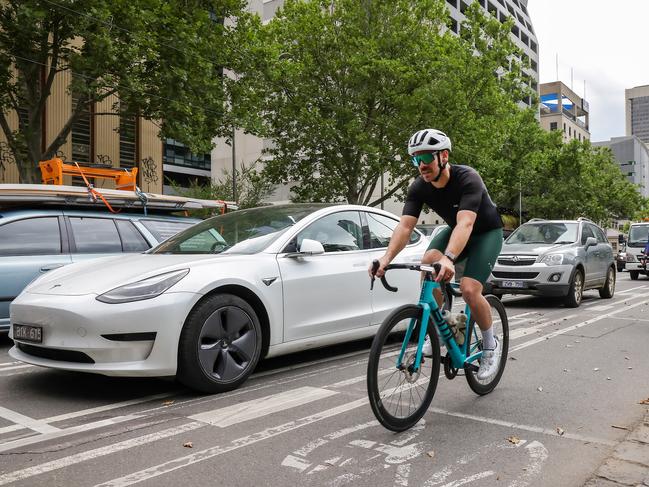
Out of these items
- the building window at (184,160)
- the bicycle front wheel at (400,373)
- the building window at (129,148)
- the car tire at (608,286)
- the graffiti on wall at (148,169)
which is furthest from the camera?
the building window at (184,160)

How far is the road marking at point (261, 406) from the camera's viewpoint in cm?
403

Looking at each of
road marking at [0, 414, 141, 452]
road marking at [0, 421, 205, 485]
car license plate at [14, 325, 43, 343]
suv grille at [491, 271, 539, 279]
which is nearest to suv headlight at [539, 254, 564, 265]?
suv grille at [491, 271, 539, 279]

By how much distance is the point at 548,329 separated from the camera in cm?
845

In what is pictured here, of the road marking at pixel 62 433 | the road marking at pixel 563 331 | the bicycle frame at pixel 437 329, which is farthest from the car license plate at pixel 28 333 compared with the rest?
the road marking at pixel 563 331

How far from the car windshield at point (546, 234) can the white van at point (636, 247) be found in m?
9.76

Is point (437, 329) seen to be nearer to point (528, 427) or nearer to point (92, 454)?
point (528, 427)

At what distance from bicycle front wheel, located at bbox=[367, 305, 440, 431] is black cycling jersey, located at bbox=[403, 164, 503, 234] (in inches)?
30.8

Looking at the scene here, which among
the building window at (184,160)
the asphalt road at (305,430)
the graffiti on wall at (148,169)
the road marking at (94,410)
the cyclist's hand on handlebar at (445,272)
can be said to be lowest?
the asphalt road at (305,430)

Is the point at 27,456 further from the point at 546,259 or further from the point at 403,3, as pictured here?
the point at 403,3

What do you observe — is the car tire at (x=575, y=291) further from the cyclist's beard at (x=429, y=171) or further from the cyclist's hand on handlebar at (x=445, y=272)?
the cyclist's hand on handlebar at (x=445, y=272)

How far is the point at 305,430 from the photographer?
387 centimetres

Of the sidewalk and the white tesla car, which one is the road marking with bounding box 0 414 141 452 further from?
the sidewalk

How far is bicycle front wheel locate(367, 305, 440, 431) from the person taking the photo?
144 inches

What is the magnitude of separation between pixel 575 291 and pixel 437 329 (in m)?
8.15
